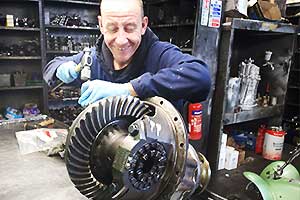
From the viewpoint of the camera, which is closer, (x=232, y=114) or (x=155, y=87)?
(x=155, y=87)

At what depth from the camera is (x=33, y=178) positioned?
3.21 ft

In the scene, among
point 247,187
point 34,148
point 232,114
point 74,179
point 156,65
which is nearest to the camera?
point 74,179

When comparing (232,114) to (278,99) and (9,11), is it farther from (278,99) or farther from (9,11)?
(9,11)

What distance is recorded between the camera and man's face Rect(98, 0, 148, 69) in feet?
2.66

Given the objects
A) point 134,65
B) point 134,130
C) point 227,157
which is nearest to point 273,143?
point 227,157

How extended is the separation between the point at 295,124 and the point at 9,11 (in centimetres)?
389

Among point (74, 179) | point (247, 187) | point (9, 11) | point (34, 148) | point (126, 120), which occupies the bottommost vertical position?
point (247, 187)

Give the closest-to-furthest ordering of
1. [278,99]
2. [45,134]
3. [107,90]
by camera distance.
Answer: [107,90] → [45,134] → [278,99]

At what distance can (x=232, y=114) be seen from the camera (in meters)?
1.93

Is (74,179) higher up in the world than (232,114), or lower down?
higher up

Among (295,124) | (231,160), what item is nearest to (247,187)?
(231,160)

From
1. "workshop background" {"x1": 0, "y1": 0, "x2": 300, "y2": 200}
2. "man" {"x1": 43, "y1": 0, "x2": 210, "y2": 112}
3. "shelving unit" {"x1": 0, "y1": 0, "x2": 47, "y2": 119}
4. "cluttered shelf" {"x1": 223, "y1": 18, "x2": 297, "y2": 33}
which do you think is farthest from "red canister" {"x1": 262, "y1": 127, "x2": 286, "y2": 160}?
"shelving unit" {"x1": 0, "y1": 0, "x2": 47, "y2": 119}

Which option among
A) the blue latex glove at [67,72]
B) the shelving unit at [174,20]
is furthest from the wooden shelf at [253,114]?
the blue latex glove at [67,72]

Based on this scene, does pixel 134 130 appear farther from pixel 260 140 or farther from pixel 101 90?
pixel 260 140
